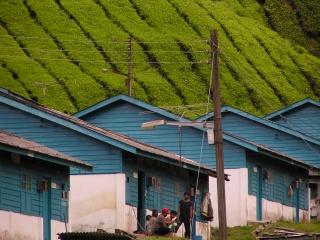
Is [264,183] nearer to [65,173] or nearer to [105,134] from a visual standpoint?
[105,134]

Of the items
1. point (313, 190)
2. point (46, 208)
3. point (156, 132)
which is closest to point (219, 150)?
point (46, 208)

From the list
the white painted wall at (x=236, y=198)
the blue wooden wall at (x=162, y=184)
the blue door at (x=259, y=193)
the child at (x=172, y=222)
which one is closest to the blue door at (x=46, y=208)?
the child at (x=172, y=222)

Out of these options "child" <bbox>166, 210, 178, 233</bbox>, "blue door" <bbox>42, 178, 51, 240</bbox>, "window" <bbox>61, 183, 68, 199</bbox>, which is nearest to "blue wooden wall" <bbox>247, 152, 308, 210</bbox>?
"child" <bbox>166, 210, 178, 233</bbox>

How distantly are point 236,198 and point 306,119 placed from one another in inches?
534

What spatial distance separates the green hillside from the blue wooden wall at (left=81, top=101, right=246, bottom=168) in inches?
2230

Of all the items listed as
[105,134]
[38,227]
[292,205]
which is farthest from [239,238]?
[292,205]

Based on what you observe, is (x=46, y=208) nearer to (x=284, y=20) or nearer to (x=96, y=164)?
(x=96, y=164)

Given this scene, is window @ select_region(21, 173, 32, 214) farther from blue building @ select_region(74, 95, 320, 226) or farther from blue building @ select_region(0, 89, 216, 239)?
blue building @ select_region(74, 95, 320, 226)

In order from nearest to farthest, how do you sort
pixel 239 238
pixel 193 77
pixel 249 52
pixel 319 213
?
1. pixel 239 238
2. pixel 319 213
3. pixel 193 77
4. pixel 249 52

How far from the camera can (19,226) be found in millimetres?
35219

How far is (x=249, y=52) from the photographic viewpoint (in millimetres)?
138500

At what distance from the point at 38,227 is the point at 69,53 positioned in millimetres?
92429

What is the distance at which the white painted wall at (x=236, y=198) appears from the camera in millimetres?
51375

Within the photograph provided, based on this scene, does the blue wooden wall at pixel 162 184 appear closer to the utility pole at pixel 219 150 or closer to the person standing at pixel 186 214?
the person standing at pixel 186 214
